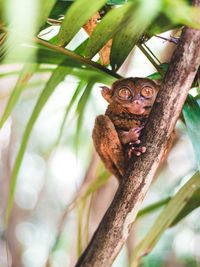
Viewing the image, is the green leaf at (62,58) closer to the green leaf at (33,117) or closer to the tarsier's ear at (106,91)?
the green leaf at (33,117)

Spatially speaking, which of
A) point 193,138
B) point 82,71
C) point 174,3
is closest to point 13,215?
point 82,71

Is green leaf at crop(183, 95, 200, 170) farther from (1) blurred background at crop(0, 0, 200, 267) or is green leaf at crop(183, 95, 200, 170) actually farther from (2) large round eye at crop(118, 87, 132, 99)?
(2) large round eye at crop(118, 87, 132, 99)

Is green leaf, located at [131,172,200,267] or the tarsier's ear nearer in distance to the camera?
green leaf, located at [131,172,200,267]

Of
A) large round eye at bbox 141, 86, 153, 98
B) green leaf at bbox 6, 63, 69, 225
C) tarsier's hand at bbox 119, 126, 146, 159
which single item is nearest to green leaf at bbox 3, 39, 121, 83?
green leaf at bbox 6, 63, 69, 225

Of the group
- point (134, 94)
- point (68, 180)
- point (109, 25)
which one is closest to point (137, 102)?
point (134, 94)

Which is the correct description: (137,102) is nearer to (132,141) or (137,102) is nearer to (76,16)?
(132,141)
